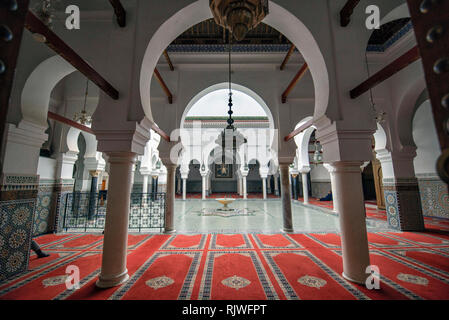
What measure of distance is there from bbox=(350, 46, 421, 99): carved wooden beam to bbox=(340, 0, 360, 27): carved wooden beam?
79 centimetres

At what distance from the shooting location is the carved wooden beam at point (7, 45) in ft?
1.65

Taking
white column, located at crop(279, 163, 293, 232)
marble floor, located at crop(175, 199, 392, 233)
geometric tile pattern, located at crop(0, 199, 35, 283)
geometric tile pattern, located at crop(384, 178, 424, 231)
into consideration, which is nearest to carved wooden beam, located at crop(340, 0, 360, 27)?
white column, located at crop(279, 163, 293, 232)

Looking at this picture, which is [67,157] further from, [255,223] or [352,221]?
[352,221]

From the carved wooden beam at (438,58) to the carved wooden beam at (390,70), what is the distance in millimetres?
962

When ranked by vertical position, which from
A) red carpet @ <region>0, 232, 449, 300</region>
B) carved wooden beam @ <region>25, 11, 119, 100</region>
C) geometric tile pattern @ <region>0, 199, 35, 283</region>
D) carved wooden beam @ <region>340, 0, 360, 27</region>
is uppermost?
carved wooden beam @ <region>340, 0, 360, 27</region>

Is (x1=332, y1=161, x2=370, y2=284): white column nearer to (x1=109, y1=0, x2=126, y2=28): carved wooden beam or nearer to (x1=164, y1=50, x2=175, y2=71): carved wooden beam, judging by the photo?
(x1=109, y1=0, x2=126, y2=28): carved wooden beam

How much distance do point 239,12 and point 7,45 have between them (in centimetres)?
112

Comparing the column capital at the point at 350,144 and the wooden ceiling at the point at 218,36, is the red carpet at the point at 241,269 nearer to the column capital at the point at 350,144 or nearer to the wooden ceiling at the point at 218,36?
the column capital at the point at 350,144

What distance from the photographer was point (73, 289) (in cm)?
179

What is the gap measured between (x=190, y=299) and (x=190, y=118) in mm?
9519

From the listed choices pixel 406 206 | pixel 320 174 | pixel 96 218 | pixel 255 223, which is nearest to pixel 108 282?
pixel 96 218

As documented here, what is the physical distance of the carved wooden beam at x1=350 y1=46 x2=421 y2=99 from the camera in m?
1.32

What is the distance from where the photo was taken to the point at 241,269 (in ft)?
7.05
